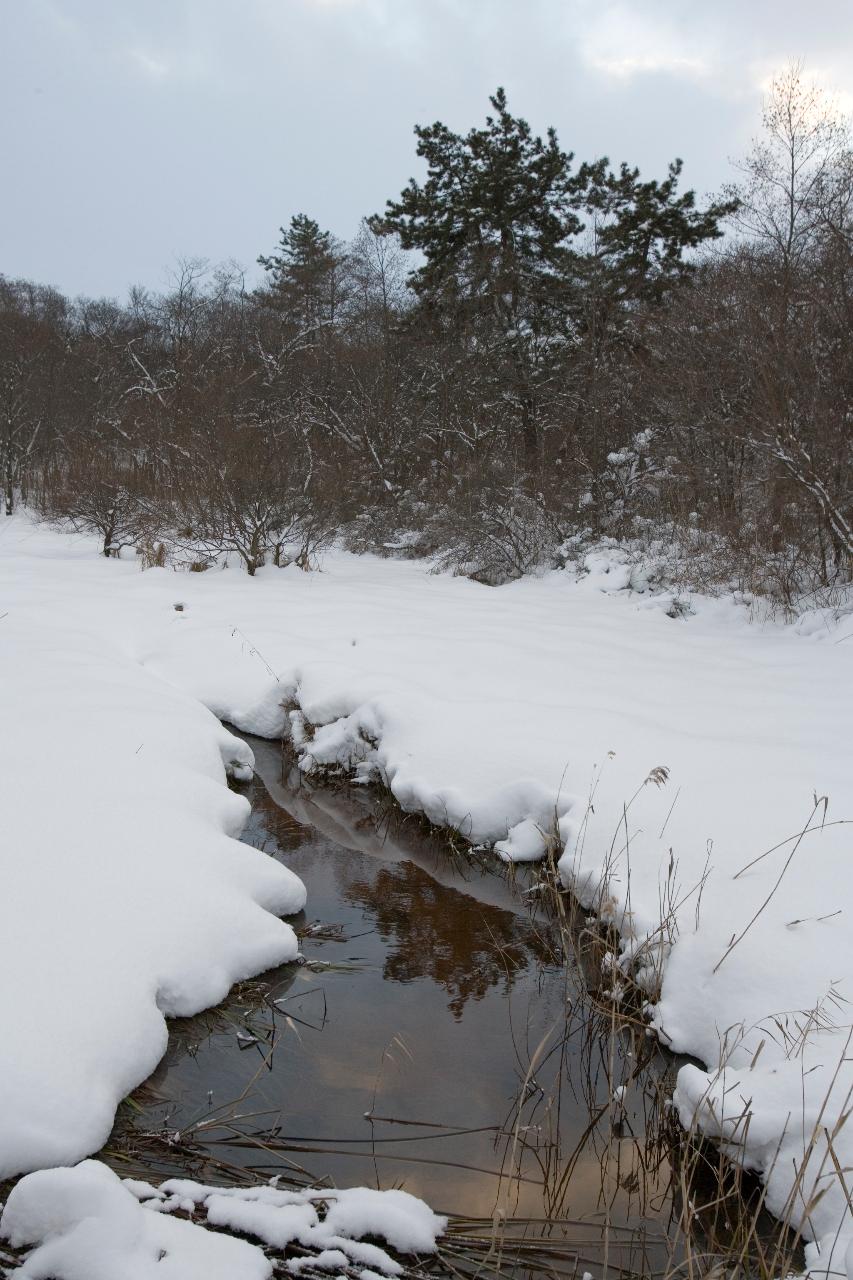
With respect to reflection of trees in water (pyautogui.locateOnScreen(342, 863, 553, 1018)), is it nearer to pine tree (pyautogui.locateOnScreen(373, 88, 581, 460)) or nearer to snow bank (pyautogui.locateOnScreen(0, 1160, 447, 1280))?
snow bank (pyautogui.locateOnScreen(0, 1160, 447, 1280))

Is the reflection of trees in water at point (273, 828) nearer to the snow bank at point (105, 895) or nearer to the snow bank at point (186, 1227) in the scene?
the snow bank at point (105, 895)

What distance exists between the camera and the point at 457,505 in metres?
13.9

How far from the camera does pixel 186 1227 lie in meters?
1.96

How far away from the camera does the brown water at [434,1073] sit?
2408mm

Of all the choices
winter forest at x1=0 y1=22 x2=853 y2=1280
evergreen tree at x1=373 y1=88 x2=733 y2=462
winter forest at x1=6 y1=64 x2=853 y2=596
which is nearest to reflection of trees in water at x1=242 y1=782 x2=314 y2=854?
winter forest at x1=0 y1=22 x2=853 y2=1280

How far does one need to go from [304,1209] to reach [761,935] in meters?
1.89

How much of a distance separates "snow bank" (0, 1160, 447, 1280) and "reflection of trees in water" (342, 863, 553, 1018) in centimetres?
114

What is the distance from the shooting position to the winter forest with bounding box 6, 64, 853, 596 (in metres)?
9.01

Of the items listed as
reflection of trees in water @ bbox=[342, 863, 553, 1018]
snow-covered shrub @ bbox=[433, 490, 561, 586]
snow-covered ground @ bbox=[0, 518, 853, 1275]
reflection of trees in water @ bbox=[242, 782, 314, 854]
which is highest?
snow-covered shrub @ bbox=[433, 490, 561, 586]

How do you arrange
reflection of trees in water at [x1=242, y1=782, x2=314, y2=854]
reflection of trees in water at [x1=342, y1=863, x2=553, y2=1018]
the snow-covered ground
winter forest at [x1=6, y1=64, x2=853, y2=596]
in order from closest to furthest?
the snow-covered ground
reflection of trees in water at [x1=342, y1=863, x2=553, y2=1018]
reflection of trees in water at [x1=242, y1=782, x2=314, y2=854]
winter forest at [x1=6, y1=64, x2=853, y2=596]

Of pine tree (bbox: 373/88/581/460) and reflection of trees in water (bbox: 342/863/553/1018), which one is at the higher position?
pine tree (bbox: 373/88/581/460)

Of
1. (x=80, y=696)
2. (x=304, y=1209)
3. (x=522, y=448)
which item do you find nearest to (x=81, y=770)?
Result: (x=80, y=696)

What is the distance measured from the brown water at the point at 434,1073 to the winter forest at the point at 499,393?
20.5ft

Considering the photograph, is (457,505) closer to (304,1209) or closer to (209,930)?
(209,930)
